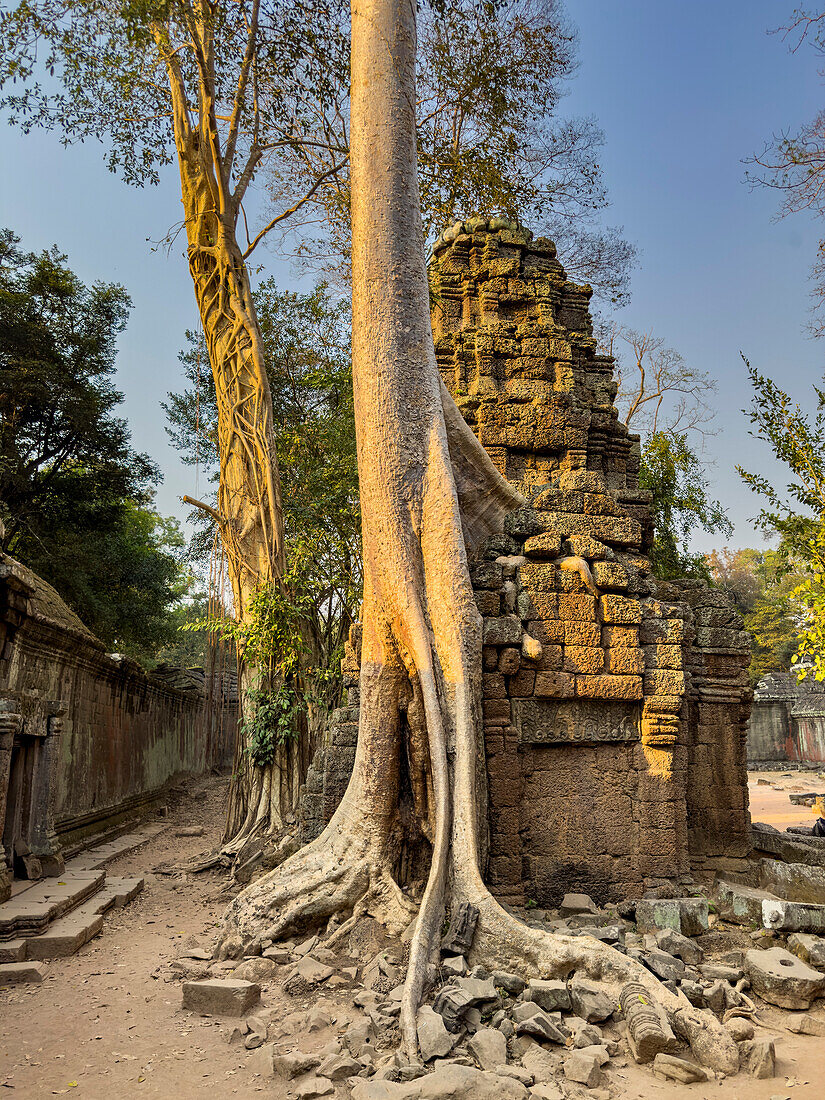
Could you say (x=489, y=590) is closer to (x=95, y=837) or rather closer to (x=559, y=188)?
(x=95, y=837)

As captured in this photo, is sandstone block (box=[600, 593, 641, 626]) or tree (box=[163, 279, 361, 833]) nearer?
sandstone block (box=[600, 593, 641, 626])

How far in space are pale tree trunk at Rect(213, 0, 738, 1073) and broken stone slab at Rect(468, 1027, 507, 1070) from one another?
248 mm

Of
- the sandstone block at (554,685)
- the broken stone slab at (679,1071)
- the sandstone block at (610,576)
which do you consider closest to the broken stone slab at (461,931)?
the broken stone slab at (679,1071)

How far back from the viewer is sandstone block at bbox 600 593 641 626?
4.91 metres

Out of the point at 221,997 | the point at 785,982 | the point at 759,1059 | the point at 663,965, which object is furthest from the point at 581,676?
the point at 221,997

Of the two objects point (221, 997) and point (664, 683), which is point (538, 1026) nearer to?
point (221, 997)

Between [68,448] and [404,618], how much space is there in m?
10.6

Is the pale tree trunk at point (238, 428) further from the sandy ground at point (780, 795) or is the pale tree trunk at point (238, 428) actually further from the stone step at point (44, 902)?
the sandy ground at point (780, 795)

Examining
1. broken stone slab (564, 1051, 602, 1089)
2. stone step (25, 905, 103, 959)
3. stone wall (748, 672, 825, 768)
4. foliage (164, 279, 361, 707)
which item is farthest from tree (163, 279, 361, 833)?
stone wall (748, 672, 825, 768)

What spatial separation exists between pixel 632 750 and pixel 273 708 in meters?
3.50

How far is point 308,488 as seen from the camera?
33.3 feet

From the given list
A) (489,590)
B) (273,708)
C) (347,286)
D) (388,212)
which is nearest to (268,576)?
(273,708)

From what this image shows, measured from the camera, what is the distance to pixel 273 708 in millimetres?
7113

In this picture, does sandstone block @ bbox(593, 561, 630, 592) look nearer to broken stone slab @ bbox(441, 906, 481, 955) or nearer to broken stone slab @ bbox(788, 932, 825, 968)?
broken stone slab @ bbox(788, 932, 825, 968)
